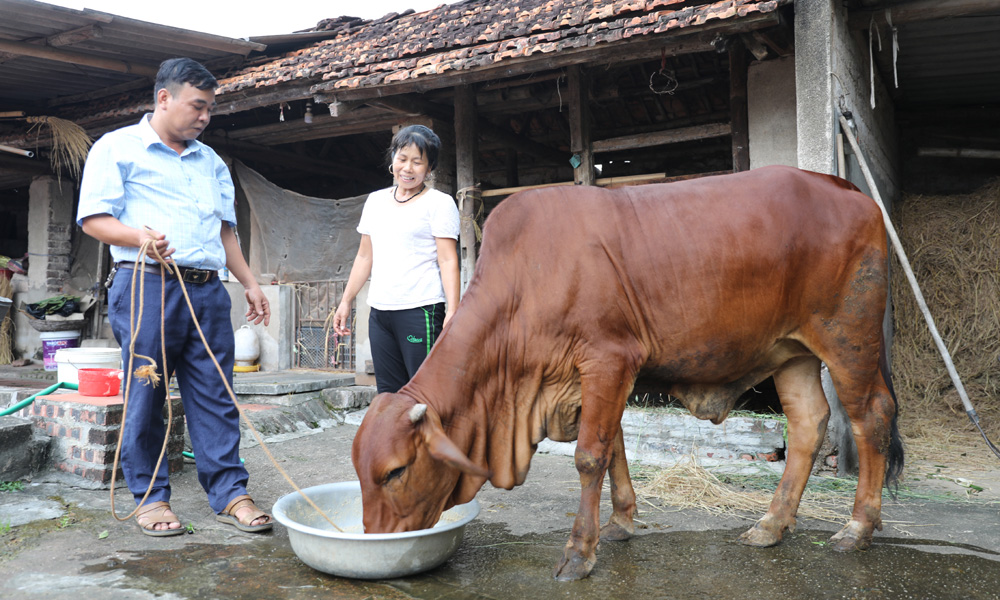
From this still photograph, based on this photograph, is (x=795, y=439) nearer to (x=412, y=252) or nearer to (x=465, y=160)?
(x=412, y=252)

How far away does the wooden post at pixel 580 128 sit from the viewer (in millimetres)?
5965

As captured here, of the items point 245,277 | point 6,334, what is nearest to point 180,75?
point 245,277

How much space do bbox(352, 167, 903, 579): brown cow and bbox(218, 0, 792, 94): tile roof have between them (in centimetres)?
203

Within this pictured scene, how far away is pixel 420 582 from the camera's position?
2512mm

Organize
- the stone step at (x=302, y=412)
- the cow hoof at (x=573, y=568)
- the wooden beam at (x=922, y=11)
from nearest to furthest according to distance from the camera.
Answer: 1. the cow hoof at (x=573, y=568)
2. the wooden beam at (x=922, y=11)
3. the stone step at (x=302, y=412)

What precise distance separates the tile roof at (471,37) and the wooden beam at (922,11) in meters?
1.04

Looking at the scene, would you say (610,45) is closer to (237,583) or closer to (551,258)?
(551,258)

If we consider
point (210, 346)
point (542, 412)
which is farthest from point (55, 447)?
point (542, 412)

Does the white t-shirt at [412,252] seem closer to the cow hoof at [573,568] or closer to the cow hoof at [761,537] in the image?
the cow hoof at [573,568]

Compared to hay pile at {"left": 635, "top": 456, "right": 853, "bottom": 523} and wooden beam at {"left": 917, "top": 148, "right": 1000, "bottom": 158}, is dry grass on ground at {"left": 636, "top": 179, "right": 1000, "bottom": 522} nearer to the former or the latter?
wooden beam at {"left": 917, "top": 148, "right": 1000, "bottom": 158}

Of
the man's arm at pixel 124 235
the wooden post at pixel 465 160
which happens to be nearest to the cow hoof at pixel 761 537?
the man's arm at pixel 124 235

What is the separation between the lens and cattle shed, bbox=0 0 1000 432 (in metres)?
4.75

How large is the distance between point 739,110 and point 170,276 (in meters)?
4.33

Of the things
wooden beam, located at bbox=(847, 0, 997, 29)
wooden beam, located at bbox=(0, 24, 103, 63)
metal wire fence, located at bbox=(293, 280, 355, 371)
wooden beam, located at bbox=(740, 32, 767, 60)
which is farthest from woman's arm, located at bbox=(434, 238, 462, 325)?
wooden beam, located at bbox=(0, 24, 103, 63)
